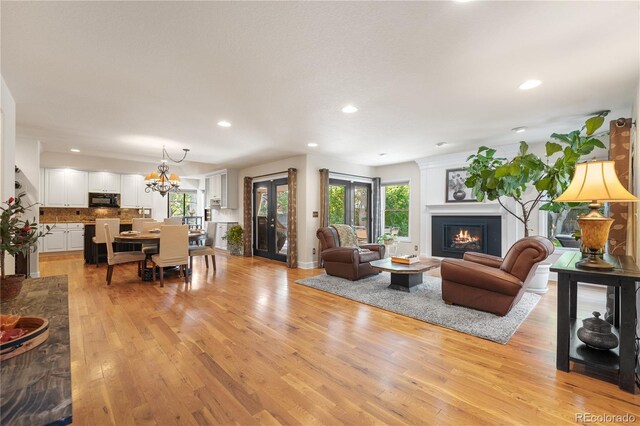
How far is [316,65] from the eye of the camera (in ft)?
8.23

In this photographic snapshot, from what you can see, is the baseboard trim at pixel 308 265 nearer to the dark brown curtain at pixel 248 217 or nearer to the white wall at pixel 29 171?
the dark brown curtain at pixel 248 217

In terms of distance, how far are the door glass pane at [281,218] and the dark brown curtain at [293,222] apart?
23.4 inches

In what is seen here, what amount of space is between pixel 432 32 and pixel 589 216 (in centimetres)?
185

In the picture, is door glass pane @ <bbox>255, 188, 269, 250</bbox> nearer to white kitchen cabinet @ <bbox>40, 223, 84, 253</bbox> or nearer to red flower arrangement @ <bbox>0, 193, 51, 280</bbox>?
Result: white kitchen cabinet @ <bbox>40, 223, 84, 253</bbox>

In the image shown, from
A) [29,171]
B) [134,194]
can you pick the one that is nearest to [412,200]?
[29,171]

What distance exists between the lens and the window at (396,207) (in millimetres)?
7473

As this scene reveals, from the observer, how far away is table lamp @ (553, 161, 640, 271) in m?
1.99

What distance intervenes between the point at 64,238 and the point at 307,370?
8.68 metres

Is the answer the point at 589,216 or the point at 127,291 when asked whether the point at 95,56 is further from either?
the point at 589,216

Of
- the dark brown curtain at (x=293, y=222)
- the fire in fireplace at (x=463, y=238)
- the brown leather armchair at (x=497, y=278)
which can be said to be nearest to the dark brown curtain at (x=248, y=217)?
the dark brown curtain at (x=293, y=222)

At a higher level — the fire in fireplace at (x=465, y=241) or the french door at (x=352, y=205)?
the french door at (x=352, y=205)

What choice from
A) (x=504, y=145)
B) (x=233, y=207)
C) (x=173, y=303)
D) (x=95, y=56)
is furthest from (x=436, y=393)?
(x=233, y=207)

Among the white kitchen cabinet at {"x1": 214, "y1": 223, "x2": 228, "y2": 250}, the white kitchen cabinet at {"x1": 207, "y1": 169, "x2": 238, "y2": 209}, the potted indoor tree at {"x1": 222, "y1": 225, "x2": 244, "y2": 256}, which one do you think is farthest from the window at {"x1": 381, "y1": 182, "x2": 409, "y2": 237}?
the white kitchen cabinet at {"x1": 214, "y1": 223, "x2": 228, "y2": 250}

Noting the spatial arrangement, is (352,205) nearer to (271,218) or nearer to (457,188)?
(271,218)
